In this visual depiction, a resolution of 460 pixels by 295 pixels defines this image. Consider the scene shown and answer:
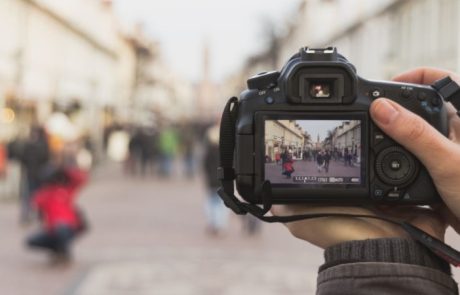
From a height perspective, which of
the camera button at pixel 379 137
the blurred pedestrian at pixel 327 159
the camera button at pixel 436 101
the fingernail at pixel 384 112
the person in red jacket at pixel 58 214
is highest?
the camera button at pixel 436 101

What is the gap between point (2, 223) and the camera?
43.7ft

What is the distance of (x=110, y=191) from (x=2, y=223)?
24.4 ft

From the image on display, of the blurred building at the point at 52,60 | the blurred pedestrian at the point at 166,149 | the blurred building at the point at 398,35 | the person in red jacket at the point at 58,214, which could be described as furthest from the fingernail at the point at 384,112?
the blurred pedestrian at the point at 166,149

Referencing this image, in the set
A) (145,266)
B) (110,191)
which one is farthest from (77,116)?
(145,266)

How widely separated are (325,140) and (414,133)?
0.56 ft

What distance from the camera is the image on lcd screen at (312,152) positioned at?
5.34 ft

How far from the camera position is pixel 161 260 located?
9.63m

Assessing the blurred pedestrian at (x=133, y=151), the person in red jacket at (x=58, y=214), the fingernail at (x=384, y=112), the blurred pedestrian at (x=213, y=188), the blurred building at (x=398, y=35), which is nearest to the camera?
the fingernail at (x=384, y=112)

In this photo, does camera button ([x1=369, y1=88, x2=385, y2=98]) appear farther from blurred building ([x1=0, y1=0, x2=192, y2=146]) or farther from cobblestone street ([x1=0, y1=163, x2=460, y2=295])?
blurred building ([x1=0, y1=0, x2=192, y2=146])

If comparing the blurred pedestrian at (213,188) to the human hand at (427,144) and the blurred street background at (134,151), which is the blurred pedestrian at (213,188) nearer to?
the blurred street background at (134,151)

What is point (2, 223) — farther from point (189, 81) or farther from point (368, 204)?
point (189, 81)

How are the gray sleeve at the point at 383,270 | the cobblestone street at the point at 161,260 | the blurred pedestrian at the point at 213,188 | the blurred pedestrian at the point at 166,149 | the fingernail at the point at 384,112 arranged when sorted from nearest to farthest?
the gray sleeve at the point at 383,270 → the fingernail at the point at 384,112 → the cobblestone street at the point at 161,260 → the blurred pedestrian at the point at 213,188 → the blurred pedestrian at the point at 166,149

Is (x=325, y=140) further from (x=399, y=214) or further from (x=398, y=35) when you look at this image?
(x=398, y=35)

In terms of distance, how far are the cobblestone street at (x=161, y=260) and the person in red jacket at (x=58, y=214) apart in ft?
0.78
